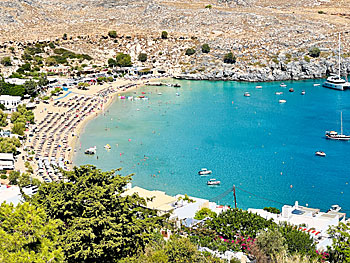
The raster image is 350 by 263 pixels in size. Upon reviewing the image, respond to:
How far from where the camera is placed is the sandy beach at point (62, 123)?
4825cm

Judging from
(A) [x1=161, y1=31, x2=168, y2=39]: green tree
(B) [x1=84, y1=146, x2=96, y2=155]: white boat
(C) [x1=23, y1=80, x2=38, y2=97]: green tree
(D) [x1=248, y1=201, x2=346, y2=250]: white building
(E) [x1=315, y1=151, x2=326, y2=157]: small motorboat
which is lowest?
(E) [x1=315, y1=151, x2=326, y2=157]: small motorboat

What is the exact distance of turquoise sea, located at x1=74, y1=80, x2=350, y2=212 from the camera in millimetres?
43688

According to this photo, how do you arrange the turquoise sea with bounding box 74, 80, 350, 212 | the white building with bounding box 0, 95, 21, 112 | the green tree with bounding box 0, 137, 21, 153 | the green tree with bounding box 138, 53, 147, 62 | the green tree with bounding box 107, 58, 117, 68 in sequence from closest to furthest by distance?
the turquoise sea with bounding box 74, 80, 350, 212 < the green tree with bounding box 0, 137, 21, 153 < the white building with bounding box 0, 95, 21, 112 < the green tree with bounding box 107, 58, 117, 68 < the green tree with bounding box 138, 53, 147, 62

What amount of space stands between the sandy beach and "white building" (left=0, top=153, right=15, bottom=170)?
59 cm

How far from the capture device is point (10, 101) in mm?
67125

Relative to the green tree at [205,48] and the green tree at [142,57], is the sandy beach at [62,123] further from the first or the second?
the green tree at [205,48]

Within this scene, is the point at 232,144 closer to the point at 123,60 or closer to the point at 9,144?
the point at 9,144

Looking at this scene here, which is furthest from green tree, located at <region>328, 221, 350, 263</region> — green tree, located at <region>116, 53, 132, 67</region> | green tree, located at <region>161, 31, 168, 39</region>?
green tree, located at <region>161, 31, 168, 39</region>

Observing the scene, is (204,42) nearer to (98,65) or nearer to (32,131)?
(98,65)

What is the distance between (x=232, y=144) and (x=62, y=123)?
21.4 meters

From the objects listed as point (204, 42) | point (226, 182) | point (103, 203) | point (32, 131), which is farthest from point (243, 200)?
point (204, 42)

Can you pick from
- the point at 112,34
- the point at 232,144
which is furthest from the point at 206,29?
the point at 232,144

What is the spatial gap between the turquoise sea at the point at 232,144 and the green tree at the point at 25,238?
2411 centimetres

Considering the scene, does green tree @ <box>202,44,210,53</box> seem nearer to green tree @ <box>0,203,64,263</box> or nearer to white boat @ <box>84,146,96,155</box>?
white boat @ <box>84,146,96,155</box>
